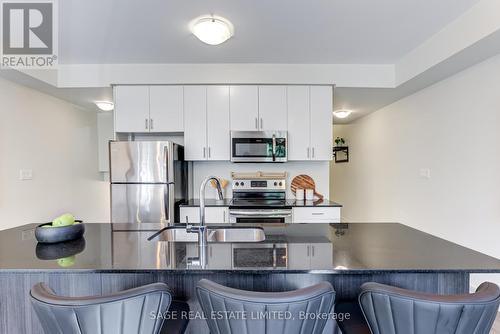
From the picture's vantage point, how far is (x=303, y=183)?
3.63 metres

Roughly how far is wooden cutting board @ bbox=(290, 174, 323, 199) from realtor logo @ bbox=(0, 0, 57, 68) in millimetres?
2984

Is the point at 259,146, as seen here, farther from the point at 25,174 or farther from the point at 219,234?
the point at 25,174

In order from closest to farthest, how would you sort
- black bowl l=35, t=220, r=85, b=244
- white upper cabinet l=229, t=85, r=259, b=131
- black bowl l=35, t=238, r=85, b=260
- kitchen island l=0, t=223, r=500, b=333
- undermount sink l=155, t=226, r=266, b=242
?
kitchen island l=0, t=223, r=500, b=333
black bowl l=35, t=238, r=85, b=260
black bowl l=35, t=220, r=85, b=244
undermount sink l=155, t=226, r=266, b=242
white upper cabinet l=229, t=85, r=259, b=131

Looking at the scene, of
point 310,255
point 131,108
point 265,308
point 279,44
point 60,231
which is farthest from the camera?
point 131,108

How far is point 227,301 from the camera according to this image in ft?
2.79

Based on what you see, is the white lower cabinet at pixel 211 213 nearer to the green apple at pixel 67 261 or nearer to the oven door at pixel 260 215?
the oven door at pixel 260 215

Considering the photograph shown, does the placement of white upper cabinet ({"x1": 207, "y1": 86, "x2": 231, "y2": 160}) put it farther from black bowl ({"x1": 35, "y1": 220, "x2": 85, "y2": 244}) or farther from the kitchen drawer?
black bowl ({"x1": 35, "y1": 220, "x2": 85, "y2": 244})

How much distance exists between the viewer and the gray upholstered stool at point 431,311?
0.83 m

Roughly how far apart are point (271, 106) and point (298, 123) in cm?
40

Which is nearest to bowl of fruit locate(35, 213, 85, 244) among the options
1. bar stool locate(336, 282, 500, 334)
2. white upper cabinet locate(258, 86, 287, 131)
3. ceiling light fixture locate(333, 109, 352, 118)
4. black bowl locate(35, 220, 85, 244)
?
black bowl locate(35, 220, 85, 244)

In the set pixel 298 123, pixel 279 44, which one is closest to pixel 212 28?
pixel 279 44

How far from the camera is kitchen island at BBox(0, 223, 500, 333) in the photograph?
3.50ft

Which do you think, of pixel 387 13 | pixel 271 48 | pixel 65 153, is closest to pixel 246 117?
pixel 271 48

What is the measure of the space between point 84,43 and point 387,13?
276cm
